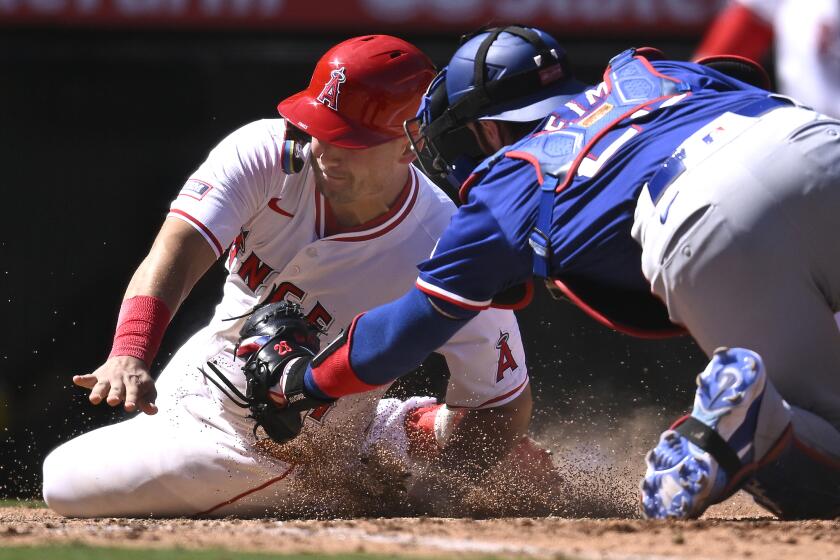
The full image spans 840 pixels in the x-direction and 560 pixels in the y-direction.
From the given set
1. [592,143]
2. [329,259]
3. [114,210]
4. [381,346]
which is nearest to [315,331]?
[329,259]

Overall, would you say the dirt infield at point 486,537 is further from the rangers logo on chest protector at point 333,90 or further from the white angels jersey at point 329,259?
the rangers logo on chest protector at point 333,90

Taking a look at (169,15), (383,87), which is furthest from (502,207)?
(169,15)

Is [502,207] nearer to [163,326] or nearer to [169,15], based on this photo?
[163,326]

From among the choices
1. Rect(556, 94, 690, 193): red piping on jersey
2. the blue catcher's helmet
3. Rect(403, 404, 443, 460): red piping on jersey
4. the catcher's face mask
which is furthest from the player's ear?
Rect(556, 94, 690, 193): red piping on jersey

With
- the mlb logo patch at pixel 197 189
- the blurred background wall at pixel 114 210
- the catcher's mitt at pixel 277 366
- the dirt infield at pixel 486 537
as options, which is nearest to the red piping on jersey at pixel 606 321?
the dirt infield at pixel 486 537

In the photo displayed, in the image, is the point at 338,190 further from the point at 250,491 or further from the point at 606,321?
the point at 606,321

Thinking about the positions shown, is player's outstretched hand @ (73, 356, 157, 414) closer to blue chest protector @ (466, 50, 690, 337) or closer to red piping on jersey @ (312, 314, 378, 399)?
red piping on jersey @ (312, 314, 378, 399)

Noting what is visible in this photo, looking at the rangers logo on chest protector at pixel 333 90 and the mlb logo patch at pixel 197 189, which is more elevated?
the rangers logo on chest protector at pixel 333 90
